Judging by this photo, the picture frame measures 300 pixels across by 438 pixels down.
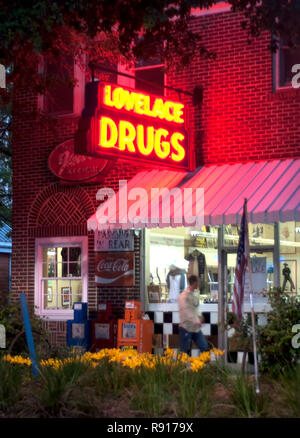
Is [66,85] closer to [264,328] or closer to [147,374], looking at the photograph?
[264,328]

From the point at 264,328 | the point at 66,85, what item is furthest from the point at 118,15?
the point at 264,328

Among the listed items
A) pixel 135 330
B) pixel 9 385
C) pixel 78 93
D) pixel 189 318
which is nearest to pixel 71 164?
pixel 78 93

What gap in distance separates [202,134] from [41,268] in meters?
4.83

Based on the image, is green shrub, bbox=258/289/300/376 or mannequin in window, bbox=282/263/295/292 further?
mannequin in window, bbox=282/263/295/292

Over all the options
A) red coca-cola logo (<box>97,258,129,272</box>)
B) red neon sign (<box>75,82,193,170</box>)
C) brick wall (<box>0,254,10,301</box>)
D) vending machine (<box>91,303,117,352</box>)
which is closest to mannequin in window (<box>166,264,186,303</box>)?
red coca-cola logo (<box>97,258,129,272</box>)

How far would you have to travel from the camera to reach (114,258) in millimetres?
17297

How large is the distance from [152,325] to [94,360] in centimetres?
567

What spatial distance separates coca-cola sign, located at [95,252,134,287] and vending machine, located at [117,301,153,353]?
0.72 m

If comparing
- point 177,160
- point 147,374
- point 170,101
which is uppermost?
point 170,101

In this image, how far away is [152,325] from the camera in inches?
653

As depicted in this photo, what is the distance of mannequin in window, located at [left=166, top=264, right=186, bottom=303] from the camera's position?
54.7ft

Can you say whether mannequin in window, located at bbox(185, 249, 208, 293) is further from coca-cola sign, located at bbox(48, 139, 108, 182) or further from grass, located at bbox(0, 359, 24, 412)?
grass, located at bbox(0, 359, 24, 412)

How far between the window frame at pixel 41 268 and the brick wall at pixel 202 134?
5.5 inches

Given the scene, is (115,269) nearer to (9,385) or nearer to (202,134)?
(202,134)
